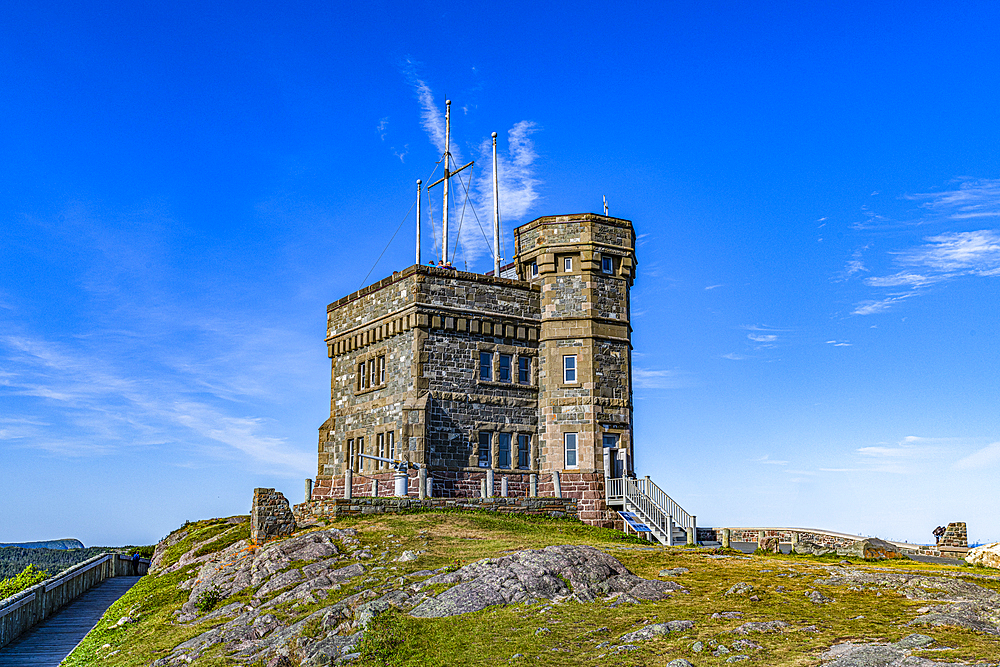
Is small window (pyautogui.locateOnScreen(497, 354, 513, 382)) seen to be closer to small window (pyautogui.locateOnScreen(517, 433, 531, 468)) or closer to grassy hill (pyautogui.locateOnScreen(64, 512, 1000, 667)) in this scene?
small window (pyautogui.locateOnScreen(517, 433, 531, 468))

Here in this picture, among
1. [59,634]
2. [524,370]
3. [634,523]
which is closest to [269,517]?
[59,634]

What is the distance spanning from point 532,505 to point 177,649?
17.4 metres

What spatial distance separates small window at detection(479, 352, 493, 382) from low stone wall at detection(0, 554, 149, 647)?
17.8m

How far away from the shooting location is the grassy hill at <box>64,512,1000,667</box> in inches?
523

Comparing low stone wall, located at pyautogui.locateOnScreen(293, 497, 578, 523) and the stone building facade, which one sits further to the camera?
the stone building facade

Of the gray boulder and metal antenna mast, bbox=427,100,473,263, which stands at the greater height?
metal antenna mast, bbox=427,100,473,263

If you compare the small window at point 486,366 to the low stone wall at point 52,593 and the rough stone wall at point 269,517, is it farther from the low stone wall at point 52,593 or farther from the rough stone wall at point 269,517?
the low stone wall at point 52,593

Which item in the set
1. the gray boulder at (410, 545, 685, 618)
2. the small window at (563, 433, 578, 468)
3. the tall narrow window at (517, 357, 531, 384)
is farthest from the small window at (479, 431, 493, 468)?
the gray boulder at (410, 545, 685, 618)

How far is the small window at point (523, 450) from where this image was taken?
3818 cm

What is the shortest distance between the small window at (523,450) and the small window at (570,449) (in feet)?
6.03

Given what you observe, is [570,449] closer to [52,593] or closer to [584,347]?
[584,347]

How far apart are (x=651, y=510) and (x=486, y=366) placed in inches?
386

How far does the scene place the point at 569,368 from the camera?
3850 cm

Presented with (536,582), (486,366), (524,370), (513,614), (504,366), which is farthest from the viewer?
(524,370)
